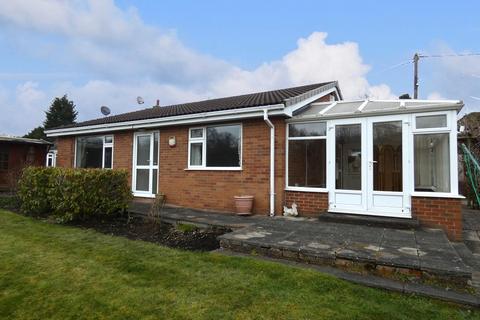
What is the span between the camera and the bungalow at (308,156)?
6.61 metres

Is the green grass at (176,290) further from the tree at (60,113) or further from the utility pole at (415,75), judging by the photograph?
the tree at (60,113)

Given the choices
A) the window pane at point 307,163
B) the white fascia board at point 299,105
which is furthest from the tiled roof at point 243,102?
the window pane at point 307,163

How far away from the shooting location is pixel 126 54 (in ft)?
52.7

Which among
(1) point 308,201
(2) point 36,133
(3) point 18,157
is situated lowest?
(1) point 308,201

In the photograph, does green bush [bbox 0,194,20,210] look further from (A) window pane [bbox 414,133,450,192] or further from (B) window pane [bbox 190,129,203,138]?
(A) window pane [bbox 414,133,450,192]

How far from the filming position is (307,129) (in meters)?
8.18

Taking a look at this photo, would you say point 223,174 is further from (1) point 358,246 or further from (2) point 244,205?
(1) point 358,246

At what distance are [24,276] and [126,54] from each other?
14.1 meters

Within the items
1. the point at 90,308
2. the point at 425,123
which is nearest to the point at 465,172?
the point at 425,123

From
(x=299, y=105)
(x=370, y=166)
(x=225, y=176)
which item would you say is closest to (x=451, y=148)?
(x=370, y=166)

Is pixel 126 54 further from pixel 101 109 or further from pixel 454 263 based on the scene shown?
pixel 454 263

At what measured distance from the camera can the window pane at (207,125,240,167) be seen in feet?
29.9

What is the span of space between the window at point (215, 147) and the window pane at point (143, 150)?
212cm

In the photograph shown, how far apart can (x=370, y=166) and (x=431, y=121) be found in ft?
5.06
